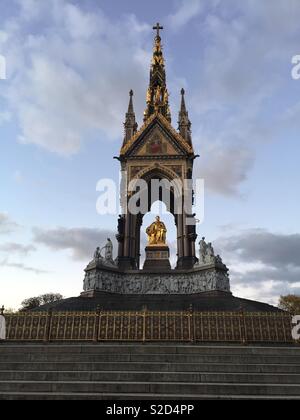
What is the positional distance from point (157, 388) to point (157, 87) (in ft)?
101

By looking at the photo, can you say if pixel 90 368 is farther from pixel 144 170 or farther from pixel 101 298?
pixel 144 170

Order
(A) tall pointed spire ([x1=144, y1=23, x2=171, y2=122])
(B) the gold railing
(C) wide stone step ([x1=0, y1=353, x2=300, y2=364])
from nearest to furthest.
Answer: (C) wide stone step ([x1=0, y1=353, x2=300, y2=364]), (B) the gold railing, (A) tall pointed spire ([x1=144, y1=23, x2=171, y2=122])

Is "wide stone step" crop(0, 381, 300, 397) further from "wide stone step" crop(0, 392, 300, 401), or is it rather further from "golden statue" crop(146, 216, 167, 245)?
"golden statue" crop(146, 216, 167, 245)

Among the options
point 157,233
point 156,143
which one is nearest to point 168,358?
point 157,233

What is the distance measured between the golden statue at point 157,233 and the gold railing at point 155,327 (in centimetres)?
1391

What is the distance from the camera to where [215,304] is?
19.1m

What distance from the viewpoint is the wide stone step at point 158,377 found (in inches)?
359

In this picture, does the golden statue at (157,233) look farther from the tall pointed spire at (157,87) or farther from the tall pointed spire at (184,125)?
the tall pointed spire at (157,87)

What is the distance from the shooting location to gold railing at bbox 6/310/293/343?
12.9m

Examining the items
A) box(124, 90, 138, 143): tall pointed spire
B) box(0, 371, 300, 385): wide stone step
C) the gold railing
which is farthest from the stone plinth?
box(0, 371, 300, 385): wide stone step

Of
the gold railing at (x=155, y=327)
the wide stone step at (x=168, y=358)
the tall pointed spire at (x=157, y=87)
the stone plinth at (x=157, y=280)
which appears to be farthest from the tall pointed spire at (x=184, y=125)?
the wide stone step at (x=168, y=358)
